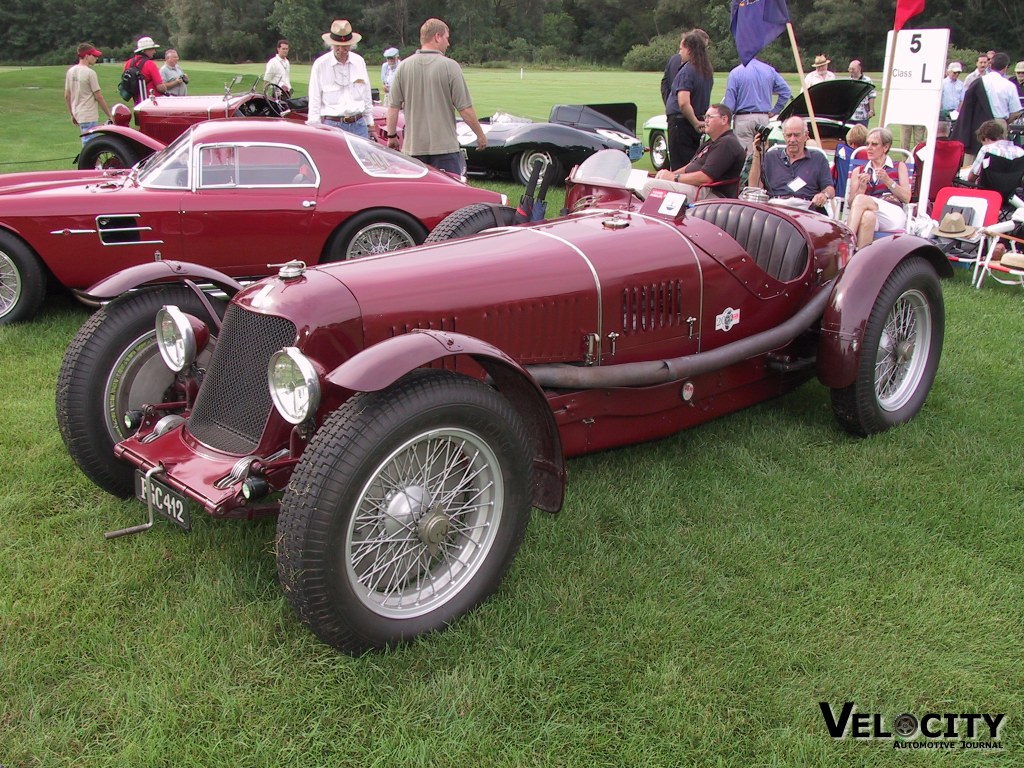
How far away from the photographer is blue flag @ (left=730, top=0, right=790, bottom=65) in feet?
28.4

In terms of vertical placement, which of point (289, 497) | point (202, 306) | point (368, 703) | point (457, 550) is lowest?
point (368, 703)

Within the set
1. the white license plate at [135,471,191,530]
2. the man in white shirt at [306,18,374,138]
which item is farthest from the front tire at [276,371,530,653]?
the man in white shirt at [306,18,374,138]

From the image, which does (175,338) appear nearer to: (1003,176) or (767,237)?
(767,237)

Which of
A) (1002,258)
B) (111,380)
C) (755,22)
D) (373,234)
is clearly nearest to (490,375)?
(111,380)

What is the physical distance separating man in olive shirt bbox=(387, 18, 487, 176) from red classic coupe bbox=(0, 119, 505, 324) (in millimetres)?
588

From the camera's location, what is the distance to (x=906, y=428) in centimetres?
448

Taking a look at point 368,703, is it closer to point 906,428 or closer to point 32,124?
point 906,428

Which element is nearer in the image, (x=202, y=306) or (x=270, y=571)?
(x=270, y=571)

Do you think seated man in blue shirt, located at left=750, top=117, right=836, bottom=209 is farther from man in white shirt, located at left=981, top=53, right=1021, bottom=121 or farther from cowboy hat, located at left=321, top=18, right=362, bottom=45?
man in white shirt, located at left=981, top=53, right=1021, bottom=121

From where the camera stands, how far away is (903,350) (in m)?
4.55

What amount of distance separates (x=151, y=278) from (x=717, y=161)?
15.0 ft

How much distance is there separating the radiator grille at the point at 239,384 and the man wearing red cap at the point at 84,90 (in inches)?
367

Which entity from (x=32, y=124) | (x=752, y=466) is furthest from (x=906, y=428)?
(x=32, y=124)

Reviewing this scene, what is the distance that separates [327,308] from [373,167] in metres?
4.24
